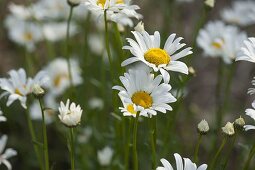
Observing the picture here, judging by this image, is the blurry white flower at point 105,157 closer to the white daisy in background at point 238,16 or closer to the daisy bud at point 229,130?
the daisy bud at point 229,130

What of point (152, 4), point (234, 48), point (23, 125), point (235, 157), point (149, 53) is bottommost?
point (235, 157)

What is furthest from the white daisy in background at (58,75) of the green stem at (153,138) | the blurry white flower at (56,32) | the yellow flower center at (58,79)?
the green stem at (153,138)

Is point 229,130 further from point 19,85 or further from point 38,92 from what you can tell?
point 19,85

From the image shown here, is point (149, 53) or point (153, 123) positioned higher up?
point (149, 53)

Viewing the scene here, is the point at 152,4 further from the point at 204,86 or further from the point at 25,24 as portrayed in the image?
the point at 25,24

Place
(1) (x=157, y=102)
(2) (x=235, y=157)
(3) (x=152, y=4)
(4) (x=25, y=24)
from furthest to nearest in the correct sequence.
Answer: (3) (x=152, y=4)
(4) (x=25, y=24)
(2) (x=235, y=157)
(1) (x=157, y=102)

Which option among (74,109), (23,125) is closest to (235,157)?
(23,125)
